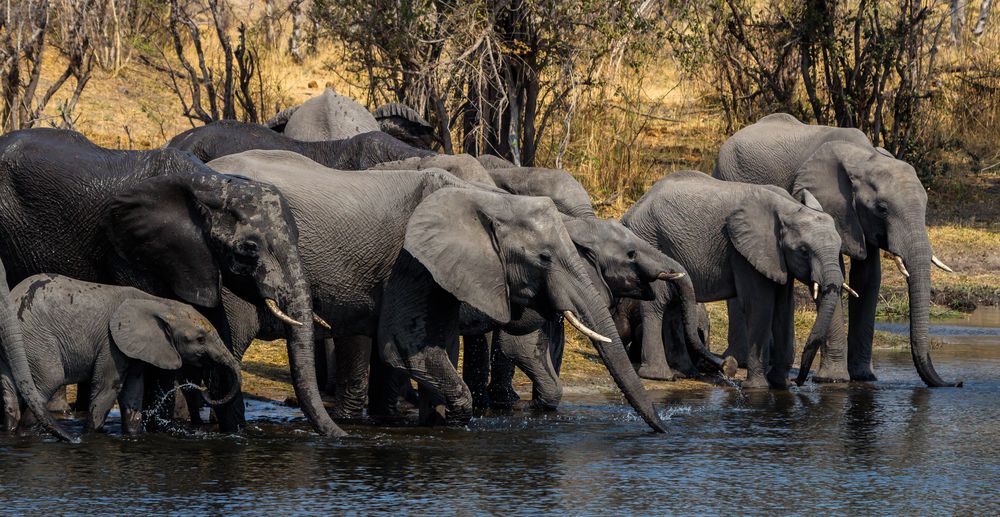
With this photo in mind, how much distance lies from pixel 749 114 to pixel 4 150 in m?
13.5

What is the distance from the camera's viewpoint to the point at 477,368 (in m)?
10.9

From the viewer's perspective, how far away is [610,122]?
65.5 ft

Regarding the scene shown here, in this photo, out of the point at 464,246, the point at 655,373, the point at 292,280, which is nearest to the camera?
the point at 292,280

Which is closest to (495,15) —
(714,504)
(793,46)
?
(793,46)

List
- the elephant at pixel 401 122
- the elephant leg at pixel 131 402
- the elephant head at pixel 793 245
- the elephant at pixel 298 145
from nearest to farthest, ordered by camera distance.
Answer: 1. the elephant leg at pixel 131 402
2. the elephant at pixel 298 145
3. the elephant head at pixel 793 245
4. the elephant at pixel 401 122

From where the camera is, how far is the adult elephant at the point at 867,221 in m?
12.7

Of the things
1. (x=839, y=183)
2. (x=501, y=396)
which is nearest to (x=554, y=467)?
(x=501, y=396)

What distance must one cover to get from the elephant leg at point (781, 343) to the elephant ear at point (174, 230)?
4.67 meters

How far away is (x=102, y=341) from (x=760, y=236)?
5.33m

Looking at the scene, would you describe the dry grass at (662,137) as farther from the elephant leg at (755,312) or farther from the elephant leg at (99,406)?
the elephant leg at (99,406)

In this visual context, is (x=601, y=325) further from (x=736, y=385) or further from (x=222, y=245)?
(x=736, y=385)

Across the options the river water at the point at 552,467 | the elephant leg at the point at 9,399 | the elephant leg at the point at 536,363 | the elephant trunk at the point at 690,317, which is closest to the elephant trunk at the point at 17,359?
the river water at the point at 552,467

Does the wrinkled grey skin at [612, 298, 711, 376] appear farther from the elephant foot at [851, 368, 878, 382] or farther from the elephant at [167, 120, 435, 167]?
the elephant at [167, 120, 435, 167]

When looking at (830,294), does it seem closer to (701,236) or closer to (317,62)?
(701,236)
